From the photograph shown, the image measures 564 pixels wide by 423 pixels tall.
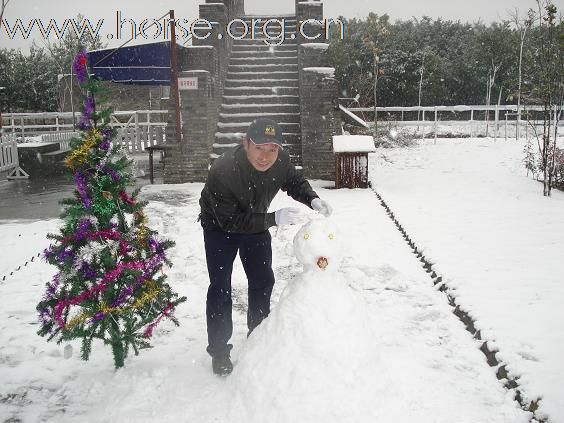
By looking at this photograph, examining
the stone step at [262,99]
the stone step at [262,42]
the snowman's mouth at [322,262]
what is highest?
the stone step at [262,42]

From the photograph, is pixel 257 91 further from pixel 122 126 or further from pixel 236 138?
pixel 122 126

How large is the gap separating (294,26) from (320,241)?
12.8 metres

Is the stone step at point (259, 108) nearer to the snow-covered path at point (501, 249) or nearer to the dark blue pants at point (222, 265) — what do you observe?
the snow-covered path at point (501, 249)

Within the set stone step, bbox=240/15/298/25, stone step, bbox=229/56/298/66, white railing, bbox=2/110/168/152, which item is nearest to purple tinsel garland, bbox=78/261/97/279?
white railing, bbox=2/110/168/152

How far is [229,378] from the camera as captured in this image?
303 cm

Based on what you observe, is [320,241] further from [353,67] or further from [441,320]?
[353,67]

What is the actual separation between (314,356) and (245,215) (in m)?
0.92

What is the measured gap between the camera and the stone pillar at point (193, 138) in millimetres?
10438

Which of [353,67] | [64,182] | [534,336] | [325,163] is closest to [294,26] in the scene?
[325,163]

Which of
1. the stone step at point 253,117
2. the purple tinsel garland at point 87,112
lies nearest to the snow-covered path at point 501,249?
the stone step at point 253,117

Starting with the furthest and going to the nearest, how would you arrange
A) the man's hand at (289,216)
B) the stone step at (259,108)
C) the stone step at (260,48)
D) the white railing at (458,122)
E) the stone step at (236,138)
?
the white railing at (458,122) → the stone step at (260,48) → the stone step at (259,108) → the stone step at (236,138) → the man's hand at (289,216)

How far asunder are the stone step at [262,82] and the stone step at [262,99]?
457mm

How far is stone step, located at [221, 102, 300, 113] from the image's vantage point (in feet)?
38.7

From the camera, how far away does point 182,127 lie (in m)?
10.5
